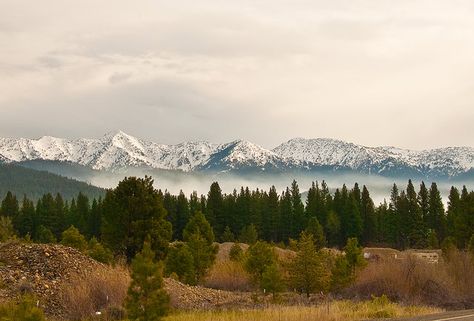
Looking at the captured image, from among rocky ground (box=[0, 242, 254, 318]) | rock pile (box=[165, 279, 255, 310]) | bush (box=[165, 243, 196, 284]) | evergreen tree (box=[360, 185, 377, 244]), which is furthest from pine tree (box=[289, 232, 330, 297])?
evergreen tree (box=[360, 185, 377, 244])

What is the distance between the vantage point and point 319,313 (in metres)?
17.9

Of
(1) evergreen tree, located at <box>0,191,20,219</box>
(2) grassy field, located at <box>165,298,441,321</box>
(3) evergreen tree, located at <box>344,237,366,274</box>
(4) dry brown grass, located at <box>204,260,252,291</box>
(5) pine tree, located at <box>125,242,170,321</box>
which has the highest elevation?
(1) evergreen tree, located at <box>0,191,20,219</box>

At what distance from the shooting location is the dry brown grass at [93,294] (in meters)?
19.9

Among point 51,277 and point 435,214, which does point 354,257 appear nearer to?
point 51,277

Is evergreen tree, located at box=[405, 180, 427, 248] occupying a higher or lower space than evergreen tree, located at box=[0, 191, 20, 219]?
lower

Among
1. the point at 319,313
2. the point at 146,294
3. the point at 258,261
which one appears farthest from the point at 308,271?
the point at 146,294

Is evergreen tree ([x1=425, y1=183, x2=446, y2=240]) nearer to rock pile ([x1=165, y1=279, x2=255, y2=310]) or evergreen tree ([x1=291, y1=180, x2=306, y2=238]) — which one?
evergreen tree ([x1=291, y1=180, x2=306, y2=238])

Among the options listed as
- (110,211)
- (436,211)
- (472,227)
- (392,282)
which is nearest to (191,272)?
(110,211)

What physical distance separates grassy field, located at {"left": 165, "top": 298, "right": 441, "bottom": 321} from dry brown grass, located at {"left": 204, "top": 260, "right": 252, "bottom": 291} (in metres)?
16.4

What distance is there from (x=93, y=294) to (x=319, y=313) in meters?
8.23

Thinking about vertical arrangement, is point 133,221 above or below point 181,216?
above

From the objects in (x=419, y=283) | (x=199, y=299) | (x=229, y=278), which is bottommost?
(x=229, y=278)

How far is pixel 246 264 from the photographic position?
117 ft

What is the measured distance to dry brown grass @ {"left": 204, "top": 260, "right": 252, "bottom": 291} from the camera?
126 ft
